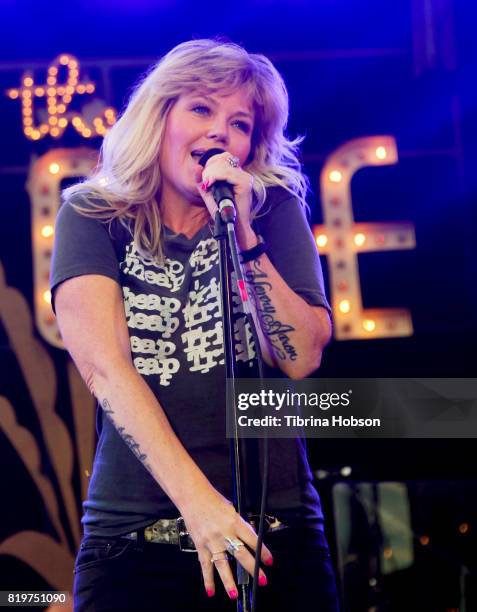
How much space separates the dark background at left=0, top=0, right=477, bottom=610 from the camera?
261 cm

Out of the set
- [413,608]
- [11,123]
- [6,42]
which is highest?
[6,42]

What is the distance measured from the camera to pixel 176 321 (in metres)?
1.63

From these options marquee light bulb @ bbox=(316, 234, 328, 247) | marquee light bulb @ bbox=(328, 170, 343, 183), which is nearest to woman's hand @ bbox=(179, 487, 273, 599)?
marquee light bulb @ bbox=(316, 234, 328, 247)

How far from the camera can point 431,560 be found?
8.23ft

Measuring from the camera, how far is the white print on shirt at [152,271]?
165cm

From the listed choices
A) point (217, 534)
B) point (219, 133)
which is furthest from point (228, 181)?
point (217, 534)

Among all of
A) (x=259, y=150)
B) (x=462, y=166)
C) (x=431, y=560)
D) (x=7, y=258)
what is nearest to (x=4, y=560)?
(x=7, y=258)

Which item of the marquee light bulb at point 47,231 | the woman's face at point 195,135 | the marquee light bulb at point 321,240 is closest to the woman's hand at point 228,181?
the woman's face at point 195,135

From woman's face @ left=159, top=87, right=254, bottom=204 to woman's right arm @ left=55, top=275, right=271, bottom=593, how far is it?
341 mm

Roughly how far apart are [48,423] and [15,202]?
74 cm

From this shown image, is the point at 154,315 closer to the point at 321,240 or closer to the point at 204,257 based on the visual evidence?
the point at 204,257

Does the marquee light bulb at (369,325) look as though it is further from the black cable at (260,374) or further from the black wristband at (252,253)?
the black cable at (260,374)

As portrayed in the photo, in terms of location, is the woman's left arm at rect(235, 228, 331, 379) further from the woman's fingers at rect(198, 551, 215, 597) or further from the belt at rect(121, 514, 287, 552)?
the woman's fingers at rect(198, 551, 215, 597)

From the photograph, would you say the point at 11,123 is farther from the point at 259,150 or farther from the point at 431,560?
the point at 431,560
